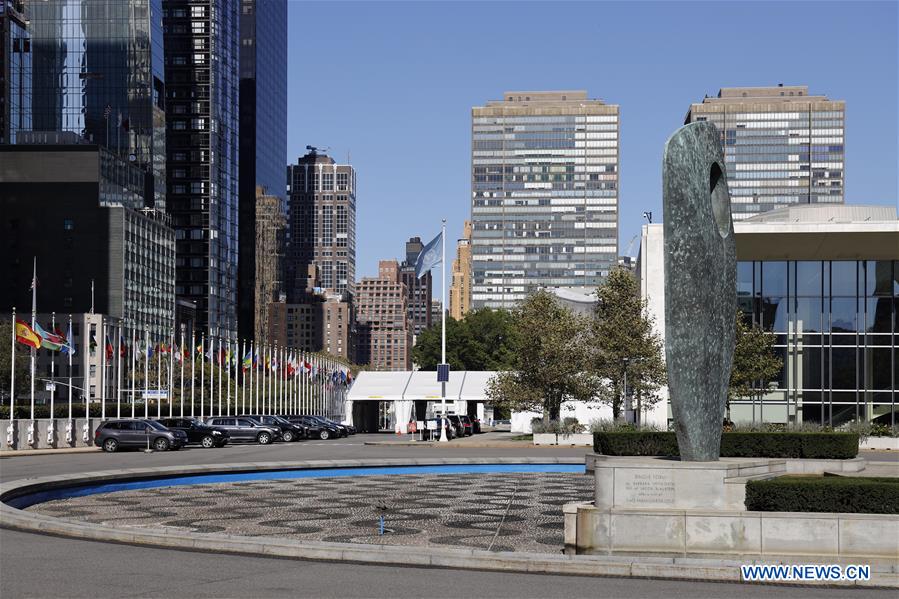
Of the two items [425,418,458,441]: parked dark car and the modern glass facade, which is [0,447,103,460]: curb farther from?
the modern glass facade

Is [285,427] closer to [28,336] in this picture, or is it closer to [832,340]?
[28,336]

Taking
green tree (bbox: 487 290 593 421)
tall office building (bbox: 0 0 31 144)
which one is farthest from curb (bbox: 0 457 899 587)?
tall office building (bbox: 0 0 31 144)

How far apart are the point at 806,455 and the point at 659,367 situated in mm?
25149

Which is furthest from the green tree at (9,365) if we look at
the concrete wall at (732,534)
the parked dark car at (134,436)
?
the concrete wall at (732,534)

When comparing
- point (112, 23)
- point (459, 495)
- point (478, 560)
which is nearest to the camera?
point (478, 560)

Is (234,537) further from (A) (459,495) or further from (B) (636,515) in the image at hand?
(A) (459,495)

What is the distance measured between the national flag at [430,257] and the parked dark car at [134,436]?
64.0 feet

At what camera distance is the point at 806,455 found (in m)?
32.9

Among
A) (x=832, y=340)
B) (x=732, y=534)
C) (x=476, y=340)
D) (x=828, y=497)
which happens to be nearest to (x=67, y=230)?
(x=476, y=340)

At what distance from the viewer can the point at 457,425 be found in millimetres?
73750

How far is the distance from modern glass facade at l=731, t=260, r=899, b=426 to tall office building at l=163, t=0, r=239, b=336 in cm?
13372

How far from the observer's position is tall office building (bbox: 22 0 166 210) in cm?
16562

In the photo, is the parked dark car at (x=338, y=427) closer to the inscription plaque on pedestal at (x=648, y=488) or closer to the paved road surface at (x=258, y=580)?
the paved road surface at (x=258, y=580)

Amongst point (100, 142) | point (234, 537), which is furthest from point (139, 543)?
point (100, 142)
